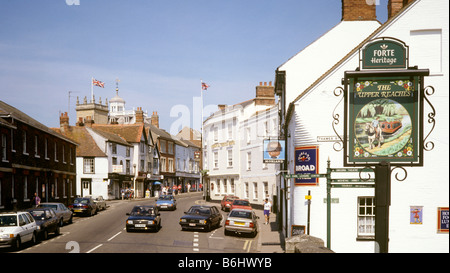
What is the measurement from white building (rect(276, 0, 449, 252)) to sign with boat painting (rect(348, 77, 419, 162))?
1229 millimetres

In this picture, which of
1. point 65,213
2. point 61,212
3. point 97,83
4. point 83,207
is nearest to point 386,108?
point 61,212

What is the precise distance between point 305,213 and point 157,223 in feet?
32.4

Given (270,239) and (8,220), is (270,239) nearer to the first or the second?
(270,239)

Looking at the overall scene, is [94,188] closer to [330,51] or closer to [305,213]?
[330,51]

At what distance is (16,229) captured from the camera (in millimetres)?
17922

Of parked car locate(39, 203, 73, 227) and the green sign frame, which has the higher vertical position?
the green sign frame

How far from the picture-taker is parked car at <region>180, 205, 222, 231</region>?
24.9 meters

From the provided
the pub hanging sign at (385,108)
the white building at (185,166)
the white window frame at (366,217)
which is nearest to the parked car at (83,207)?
the white window frame at (366,217)

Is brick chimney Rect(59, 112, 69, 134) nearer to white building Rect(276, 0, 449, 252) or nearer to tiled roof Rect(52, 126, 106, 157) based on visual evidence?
tiled roof Rect(52, 126, 106, 157)

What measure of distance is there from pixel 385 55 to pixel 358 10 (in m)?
11.6

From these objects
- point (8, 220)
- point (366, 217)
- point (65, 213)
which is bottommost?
point (65, 213)

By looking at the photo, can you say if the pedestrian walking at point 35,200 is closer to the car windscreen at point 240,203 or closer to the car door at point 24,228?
the car door at point 24,228

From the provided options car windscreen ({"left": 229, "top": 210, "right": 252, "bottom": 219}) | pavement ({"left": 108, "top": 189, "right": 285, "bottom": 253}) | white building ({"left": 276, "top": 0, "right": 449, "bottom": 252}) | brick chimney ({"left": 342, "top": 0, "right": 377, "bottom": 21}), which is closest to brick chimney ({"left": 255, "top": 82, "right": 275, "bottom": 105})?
pavement ({"left": 108, "top": 189, "right": 285, "bottom": 253})
